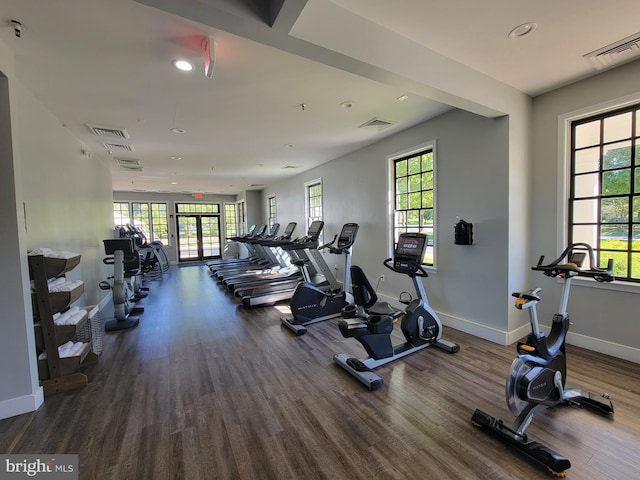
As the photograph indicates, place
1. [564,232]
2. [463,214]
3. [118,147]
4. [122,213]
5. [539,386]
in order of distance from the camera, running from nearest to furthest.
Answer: [539,386] → [564,232] → [463,214] → [118,147] → [122,213]

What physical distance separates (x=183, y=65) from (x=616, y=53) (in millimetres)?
3791

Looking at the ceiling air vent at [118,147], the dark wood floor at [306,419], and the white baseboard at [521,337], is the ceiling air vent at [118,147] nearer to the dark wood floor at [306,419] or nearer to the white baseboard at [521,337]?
the dark wood floor at [306,419]

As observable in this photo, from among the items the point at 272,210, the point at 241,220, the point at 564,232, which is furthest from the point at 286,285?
the point at 241,220

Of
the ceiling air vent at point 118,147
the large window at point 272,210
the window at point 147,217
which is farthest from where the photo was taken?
the window at point 147,217

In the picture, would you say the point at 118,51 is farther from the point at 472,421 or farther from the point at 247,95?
the point at 472,421

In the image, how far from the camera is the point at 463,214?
3650 millimetres

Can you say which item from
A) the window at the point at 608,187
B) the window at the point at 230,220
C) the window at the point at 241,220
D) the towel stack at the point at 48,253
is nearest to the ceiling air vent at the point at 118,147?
the towel stack at the point at 48,253

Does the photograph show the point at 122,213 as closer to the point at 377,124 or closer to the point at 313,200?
the point at 313,200

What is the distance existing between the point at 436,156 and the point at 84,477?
180 inches

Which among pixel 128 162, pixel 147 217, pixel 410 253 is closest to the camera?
pixel 410 253

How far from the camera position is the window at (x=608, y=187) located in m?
2.77

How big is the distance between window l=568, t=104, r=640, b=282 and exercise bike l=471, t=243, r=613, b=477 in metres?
1.18

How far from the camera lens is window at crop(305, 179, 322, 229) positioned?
7015mm

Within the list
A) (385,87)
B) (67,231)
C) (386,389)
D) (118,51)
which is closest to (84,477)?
(386,389)
